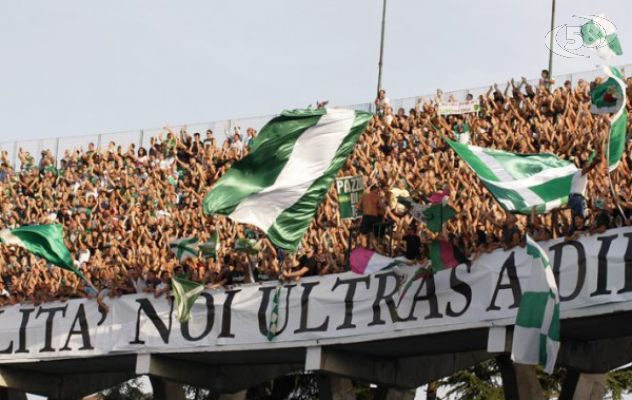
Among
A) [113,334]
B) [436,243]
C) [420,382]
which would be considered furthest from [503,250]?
[113,334]

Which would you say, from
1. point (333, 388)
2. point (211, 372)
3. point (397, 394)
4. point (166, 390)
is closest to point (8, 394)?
point (166, 390)

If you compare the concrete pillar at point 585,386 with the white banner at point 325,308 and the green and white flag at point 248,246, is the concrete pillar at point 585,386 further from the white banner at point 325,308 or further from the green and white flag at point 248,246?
the green and white flag at point 248,246

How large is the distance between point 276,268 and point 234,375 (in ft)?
15.5

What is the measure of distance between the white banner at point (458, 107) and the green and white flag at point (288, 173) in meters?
5.04

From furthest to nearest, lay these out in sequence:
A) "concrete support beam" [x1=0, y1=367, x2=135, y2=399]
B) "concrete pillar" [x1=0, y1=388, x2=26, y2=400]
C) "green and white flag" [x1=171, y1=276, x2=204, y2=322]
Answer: "concrete pillar" [x1=0, y1=388, x2=26, y2=400] → "concrete support beam" [x1=0, y1=367, x2=135, y2=399] → "green and white flag" [x1=171, y1=276, x2=204, y2=322]

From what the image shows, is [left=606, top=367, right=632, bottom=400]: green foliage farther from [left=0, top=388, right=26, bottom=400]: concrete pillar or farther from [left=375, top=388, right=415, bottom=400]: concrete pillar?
[left=0, top=388, right=26, bottom=400]: concrete pillar

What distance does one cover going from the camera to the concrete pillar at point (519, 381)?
848 inches

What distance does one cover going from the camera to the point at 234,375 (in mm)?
26250

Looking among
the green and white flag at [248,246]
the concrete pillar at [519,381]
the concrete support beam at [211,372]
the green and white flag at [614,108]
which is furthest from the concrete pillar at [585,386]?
the concrete support beam at [211,372]

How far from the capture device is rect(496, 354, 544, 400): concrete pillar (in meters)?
21.5

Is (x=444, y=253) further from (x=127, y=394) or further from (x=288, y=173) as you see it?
(x=127, y=394)

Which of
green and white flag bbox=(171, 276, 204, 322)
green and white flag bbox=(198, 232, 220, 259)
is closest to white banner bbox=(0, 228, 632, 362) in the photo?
green and white flag bbox=(171, 276, 204, 322)

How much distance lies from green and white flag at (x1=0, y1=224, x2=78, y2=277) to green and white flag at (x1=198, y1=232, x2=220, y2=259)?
2822mm

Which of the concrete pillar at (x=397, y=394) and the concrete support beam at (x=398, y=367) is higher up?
the concrete support beam at (x=398, y=367)
